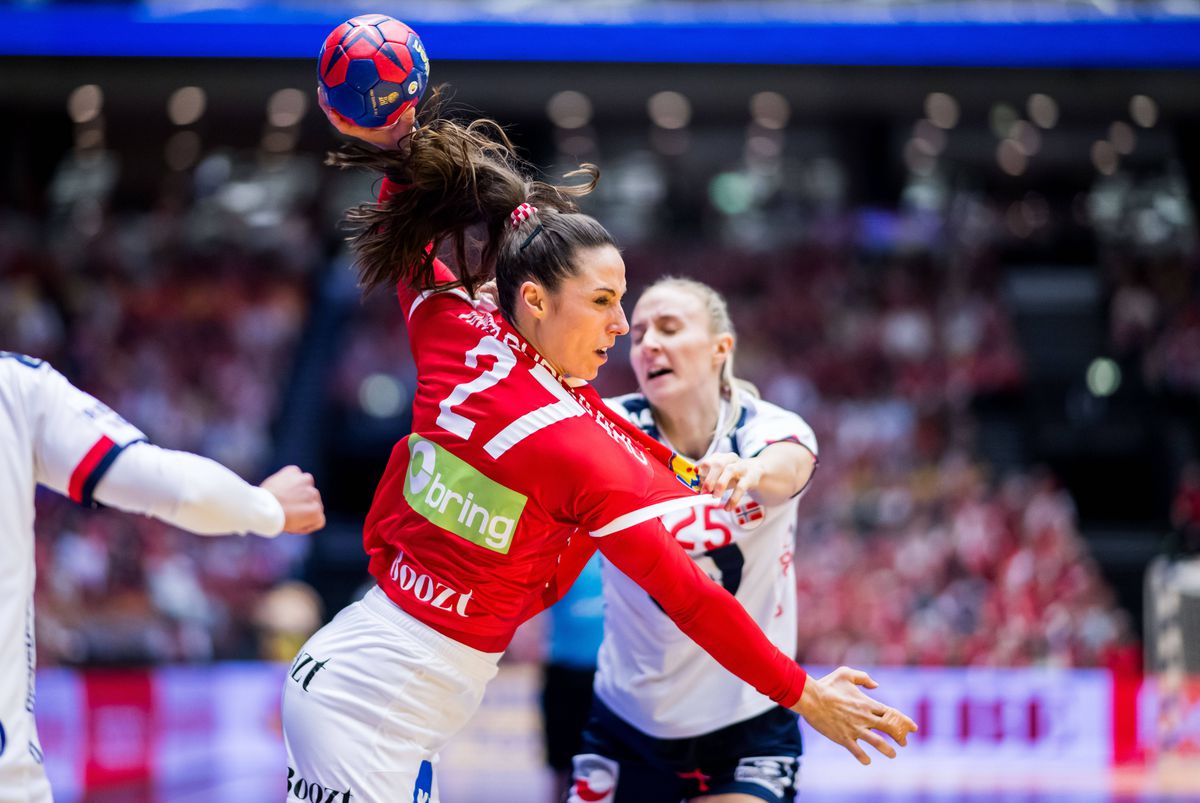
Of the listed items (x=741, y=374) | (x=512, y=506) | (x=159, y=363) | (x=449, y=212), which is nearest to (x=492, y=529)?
(x=512, y=506)

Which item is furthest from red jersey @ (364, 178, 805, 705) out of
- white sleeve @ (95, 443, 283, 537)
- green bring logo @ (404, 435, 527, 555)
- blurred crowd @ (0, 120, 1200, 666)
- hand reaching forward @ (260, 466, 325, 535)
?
blurred crowd @ (0, 120, 1200, 666)

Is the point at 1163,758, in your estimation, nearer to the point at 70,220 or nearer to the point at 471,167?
the point at 471,167

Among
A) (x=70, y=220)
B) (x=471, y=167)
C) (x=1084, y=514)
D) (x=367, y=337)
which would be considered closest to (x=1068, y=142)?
(x=1084, y=514)

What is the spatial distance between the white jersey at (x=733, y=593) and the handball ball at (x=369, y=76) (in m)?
1.31

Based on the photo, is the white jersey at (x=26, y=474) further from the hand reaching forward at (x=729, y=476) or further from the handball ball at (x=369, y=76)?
the hand reaching forward at (x=729, y=476)

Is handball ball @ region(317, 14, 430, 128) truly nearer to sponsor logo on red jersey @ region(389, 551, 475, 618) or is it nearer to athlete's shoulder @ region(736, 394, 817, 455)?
sponsor logo on red jersey @ region(389, 551, 475, 618)

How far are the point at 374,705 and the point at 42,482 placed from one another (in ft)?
2.86

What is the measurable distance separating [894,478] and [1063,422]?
148 inches

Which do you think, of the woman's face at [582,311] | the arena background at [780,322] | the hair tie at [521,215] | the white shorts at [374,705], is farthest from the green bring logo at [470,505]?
the arena background at [780,322]

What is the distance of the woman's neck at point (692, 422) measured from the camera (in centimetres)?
376

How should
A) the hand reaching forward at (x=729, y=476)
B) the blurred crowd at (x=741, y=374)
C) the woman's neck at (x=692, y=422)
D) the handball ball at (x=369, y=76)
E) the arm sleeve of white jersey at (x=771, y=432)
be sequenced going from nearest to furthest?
the hand reaching forward at (x=729, y=476) < the handball ball at (x=369, y=76) < the arm sleeve of white jersey at (x=771, y=432) < the woman's neck at (x=692, y=422) < the blurred crowd at (x=741, y=374)

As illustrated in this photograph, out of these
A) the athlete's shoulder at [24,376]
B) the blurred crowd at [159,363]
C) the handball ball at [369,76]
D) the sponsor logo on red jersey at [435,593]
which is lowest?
the sponsor logo on red jersey at [435,593]

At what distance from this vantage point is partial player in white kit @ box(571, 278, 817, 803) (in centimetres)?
357

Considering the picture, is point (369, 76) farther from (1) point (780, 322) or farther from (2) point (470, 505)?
(1) point (780, 322)
